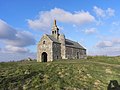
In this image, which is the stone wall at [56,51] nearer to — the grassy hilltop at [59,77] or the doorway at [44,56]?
the doorway at [44,56]

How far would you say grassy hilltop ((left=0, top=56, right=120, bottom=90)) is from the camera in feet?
119

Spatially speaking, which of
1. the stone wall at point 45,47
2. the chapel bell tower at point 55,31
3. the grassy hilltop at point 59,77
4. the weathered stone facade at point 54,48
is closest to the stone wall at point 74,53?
the weathered stone facade at point 54,48

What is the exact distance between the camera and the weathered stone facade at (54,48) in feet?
219

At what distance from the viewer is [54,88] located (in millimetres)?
35031

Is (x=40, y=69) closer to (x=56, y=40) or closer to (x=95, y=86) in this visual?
(x=95, y=86)

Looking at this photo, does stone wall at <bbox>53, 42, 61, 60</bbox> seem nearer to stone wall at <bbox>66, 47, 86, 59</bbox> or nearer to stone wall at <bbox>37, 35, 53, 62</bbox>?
stone wall at <bbox>37, 35, 53, 62</bbox>

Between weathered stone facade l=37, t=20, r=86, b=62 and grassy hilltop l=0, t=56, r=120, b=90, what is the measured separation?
1710 centimetres

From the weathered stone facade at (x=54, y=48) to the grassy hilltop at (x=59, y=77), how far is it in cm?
1710

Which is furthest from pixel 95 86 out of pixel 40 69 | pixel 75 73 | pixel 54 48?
pixel 54 48

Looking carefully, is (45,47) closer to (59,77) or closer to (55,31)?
(55,31)

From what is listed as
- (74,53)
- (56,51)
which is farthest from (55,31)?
(74,53)

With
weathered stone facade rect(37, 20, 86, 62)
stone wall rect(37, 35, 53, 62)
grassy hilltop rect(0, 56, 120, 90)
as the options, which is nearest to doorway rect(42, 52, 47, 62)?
weathered stone facade rect(37, 20, 86, 62)

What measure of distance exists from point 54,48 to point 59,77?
27454 mm

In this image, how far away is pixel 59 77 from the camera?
133 ft
